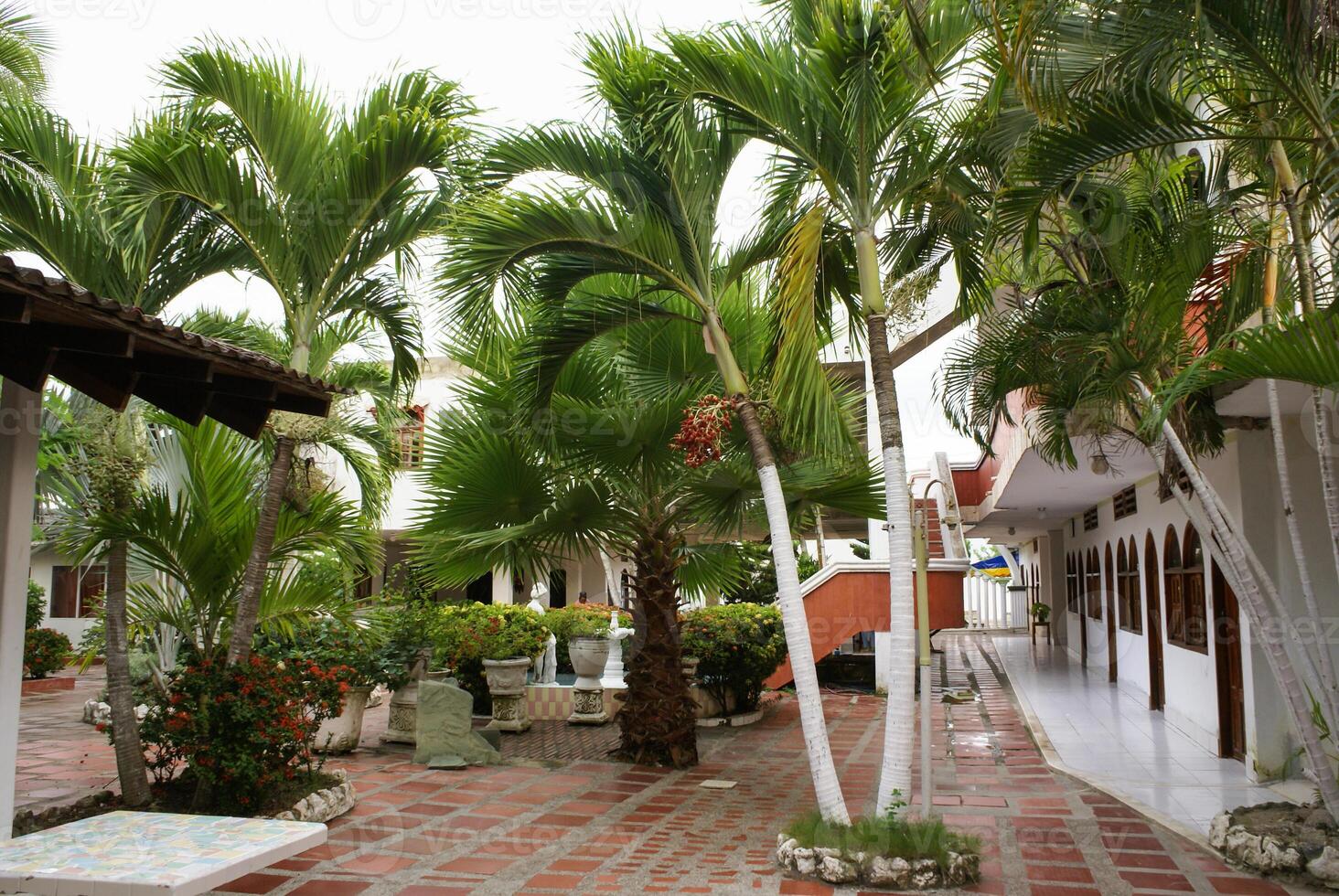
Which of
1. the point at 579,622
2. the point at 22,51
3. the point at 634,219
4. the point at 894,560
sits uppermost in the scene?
the point at 22,51

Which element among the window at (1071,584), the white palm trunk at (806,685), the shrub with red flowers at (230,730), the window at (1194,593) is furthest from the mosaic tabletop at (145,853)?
the window at (1071,584)

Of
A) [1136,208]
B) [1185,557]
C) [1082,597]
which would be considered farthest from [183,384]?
[1082,597]

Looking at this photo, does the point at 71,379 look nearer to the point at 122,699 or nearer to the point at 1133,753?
the point at 122,699

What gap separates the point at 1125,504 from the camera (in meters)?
13.9

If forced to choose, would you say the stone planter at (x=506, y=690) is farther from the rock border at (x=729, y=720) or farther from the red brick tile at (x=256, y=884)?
the red brick tile at (x=256, y=884)

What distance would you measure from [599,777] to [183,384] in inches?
195

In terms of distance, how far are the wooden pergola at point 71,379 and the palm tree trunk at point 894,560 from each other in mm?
3136

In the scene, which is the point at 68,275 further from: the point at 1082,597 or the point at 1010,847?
the point at 1082,597

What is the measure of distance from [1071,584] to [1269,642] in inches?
664

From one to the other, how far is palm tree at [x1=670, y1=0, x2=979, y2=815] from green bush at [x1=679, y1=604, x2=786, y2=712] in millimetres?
5502

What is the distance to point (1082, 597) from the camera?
1878 centimetres

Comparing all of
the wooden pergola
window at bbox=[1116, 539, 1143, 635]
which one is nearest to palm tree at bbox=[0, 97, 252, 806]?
the wooden pergola

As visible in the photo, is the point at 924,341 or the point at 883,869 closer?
the point at 883,869

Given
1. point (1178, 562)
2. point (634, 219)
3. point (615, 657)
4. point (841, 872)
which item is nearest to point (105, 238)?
point (634, 219)
